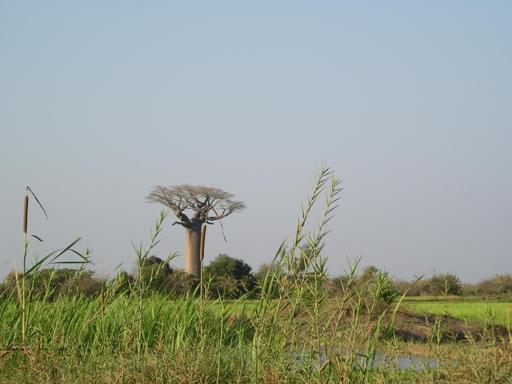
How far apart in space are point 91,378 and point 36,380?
0.54m

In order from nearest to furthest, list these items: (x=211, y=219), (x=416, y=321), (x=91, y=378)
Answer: (x=91, y=378)
(x=416, y=321)
(x=211, y=219)

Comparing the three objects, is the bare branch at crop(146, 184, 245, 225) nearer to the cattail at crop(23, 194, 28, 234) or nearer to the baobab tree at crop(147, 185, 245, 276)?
the baobab tree at crop(147, 185, 245, 276)

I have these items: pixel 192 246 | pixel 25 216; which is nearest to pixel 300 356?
pixel 25 216

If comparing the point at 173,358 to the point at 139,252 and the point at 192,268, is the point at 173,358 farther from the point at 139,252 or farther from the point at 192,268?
the point at 192,268

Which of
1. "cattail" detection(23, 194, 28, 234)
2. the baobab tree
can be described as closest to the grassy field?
"cattail" detection(23, 194, 28, 234)

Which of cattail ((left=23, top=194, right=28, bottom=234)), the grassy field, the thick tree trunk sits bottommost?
the grassy field

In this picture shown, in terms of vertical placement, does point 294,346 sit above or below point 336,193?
below

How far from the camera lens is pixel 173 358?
4266 mm

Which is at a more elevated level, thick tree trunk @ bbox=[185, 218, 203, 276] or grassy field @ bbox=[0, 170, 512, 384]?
thick tree trunk @ bbox=[185, 218, 203, 276]

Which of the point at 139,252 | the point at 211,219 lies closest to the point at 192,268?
the point at 211,219

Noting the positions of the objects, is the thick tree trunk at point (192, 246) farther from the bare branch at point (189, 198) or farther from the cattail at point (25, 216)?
the cattail at point (25, 216)

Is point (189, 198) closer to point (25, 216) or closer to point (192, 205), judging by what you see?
point (192, 205)

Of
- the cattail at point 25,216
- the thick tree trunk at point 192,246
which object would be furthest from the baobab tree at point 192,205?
the cattail at point 25,216

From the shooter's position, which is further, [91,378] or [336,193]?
[91,378]
